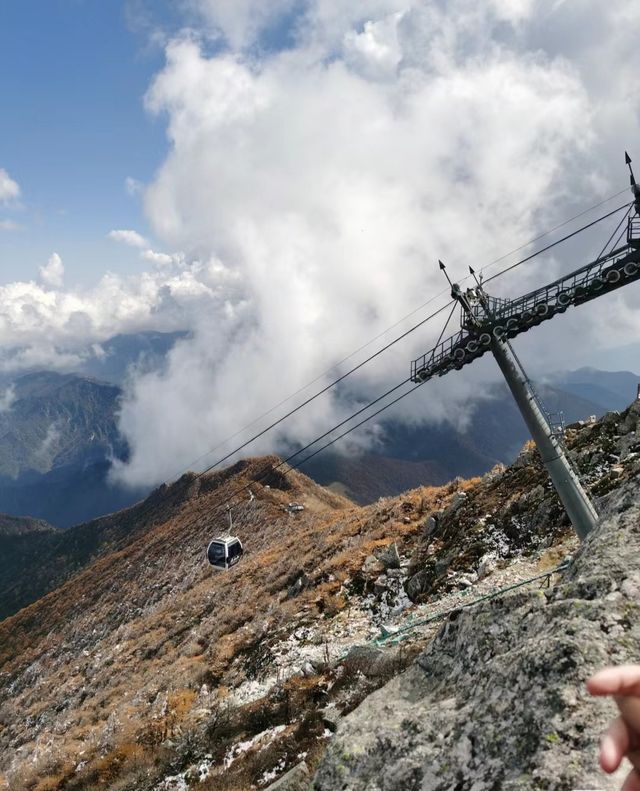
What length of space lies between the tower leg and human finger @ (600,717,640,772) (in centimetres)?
1679

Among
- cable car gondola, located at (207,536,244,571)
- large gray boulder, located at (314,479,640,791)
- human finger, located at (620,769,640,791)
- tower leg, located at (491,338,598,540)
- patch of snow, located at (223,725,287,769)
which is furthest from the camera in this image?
cable car gondola, located at (207,536,244,571)

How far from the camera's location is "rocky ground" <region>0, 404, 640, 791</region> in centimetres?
555

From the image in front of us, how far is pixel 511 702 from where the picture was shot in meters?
5.54

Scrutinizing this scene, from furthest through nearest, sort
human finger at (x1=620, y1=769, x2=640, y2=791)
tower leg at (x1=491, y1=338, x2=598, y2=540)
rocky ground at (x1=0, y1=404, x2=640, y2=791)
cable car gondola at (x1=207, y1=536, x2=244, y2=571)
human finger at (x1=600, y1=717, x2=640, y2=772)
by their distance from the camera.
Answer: cable car gondola at (x1=207, y1=536, x2=244, y2=571) → tower leg at (x1=491, y1=338, x2=598, y2=540) → rocky ground at (x1=0, y1=404, x2=640, y2=791) → human finger at (x1=620, y1=769, x2=640, y2=791) → human finger at (x1=600, y1=717, x2=640, y2=772)

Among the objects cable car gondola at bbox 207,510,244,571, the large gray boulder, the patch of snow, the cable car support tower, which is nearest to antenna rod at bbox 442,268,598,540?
the cable car support tower

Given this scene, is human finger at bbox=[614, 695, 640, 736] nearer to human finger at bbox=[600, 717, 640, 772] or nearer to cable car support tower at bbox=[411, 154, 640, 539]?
human finger at bbox=[600, 717, 640, 772]

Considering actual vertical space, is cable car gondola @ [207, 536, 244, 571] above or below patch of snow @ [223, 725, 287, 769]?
above

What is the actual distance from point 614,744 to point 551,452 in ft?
58.7

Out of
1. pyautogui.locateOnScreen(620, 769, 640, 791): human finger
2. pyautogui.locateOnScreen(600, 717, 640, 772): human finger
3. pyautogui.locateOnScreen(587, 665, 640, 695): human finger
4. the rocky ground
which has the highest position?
pyautogui.locateOnScreen(587, 665, 640, 695): human finger

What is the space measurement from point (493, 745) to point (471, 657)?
2283mm

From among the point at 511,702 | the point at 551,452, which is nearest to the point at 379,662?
the point at 511,702

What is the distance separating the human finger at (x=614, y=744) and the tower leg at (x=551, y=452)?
1679 centimetres

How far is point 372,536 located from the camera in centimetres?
3400

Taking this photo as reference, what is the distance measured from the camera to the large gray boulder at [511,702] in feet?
16.0
